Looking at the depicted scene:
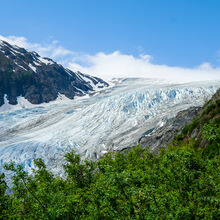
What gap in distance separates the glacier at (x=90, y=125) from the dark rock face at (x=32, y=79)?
43177mm

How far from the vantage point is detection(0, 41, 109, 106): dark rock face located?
127 meters

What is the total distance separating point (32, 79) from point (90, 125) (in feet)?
273

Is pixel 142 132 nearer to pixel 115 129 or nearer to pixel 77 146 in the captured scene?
pixel 115 129

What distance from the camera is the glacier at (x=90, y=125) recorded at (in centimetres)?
5028

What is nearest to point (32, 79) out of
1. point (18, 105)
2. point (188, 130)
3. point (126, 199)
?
point (18, 105)

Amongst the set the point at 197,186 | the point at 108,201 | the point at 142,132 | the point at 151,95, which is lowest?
the point at 142,132

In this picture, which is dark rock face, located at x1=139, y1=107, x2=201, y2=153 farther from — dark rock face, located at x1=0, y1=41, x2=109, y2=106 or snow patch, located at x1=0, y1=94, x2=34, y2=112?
dark rock face, located at x1=0, y1=41, x2=109, y2=106

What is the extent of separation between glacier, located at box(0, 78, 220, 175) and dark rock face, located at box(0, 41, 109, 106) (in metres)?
43.2

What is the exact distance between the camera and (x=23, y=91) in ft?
427

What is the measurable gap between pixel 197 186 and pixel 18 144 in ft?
165

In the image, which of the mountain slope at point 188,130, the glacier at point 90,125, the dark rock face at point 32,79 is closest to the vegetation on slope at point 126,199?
the mountain slope at point 188,130

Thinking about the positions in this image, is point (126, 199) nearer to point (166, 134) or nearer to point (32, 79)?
point (166, 134)

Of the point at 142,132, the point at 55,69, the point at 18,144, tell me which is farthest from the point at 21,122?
the point at 55,69

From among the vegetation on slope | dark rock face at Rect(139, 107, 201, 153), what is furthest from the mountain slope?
the vegetation on slope
